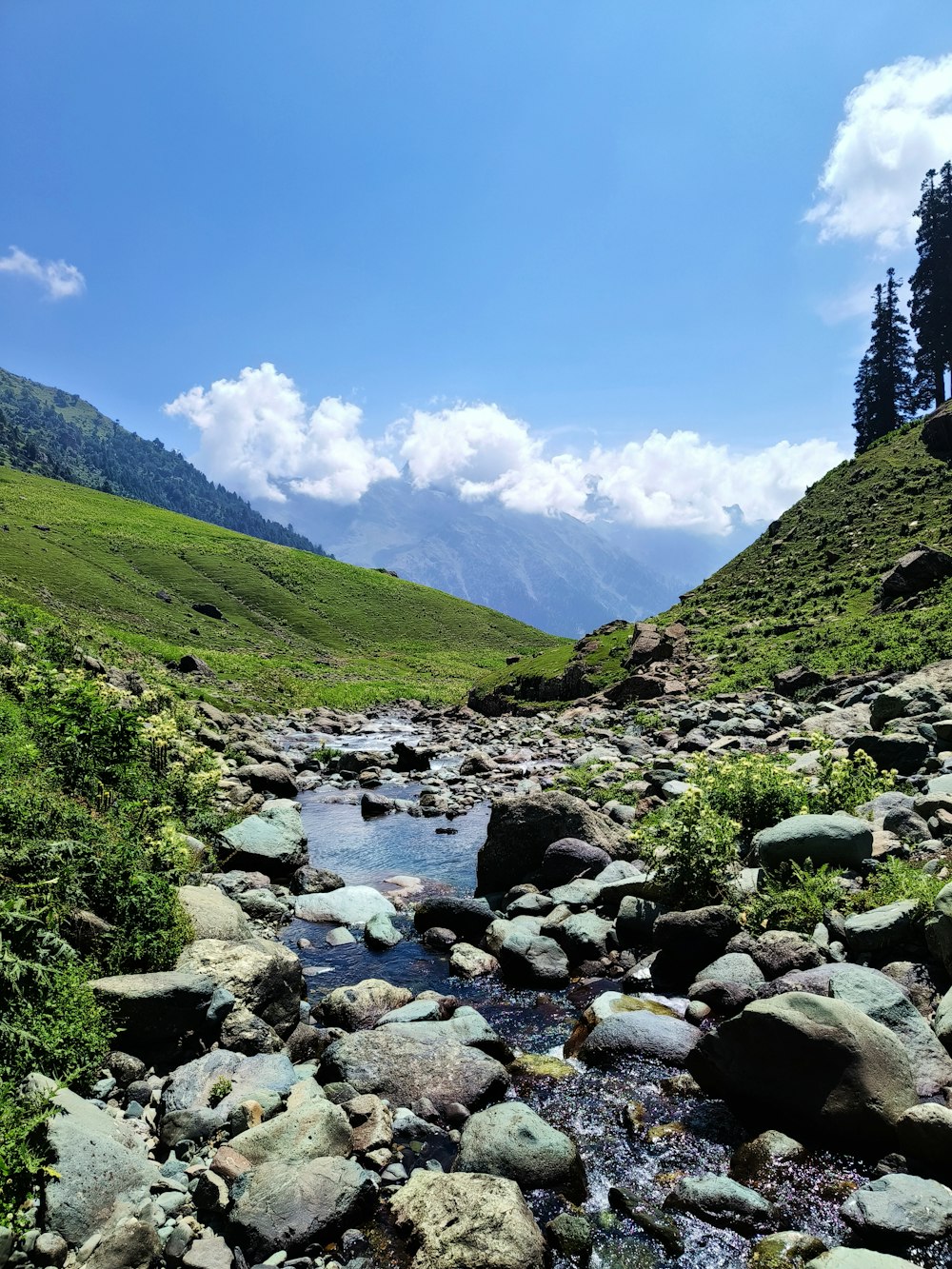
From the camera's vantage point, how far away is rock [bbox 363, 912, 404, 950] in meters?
14.2

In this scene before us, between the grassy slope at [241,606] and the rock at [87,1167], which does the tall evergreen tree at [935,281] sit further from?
the rock at [87,1167]

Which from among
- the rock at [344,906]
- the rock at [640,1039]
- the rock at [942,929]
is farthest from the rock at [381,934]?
the rock at [942,929]

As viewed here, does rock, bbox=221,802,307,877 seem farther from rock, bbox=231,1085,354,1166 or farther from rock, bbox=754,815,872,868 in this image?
rock, bbox=754,815,872,868

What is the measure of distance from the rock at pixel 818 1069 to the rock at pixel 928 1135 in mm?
271

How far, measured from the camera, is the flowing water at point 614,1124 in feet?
21.7

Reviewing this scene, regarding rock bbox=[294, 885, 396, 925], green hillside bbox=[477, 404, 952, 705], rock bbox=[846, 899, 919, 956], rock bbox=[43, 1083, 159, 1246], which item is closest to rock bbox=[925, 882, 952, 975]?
rock bbox=[846, 899, 919, 956]

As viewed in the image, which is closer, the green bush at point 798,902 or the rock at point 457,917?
the green bush at point 798,902

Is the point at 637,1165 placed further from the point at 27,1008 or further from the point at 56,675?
the point at 56,675

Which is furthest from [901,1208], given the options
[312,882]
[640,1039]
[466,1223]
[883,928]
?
[312,882]

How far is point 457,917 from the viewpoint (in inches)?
587

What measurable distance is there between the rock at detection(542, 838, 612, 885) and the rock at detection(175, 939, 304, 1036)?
7408 millimetres

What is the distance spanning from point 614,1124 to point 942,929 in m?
5.42

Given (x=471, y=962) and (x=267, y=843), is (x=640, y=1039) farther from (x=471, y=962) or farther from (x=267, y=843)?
(x=267, y=843)

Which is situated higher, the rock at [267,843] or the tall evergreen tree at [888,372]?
the tall evergreen tree at [888,372]
